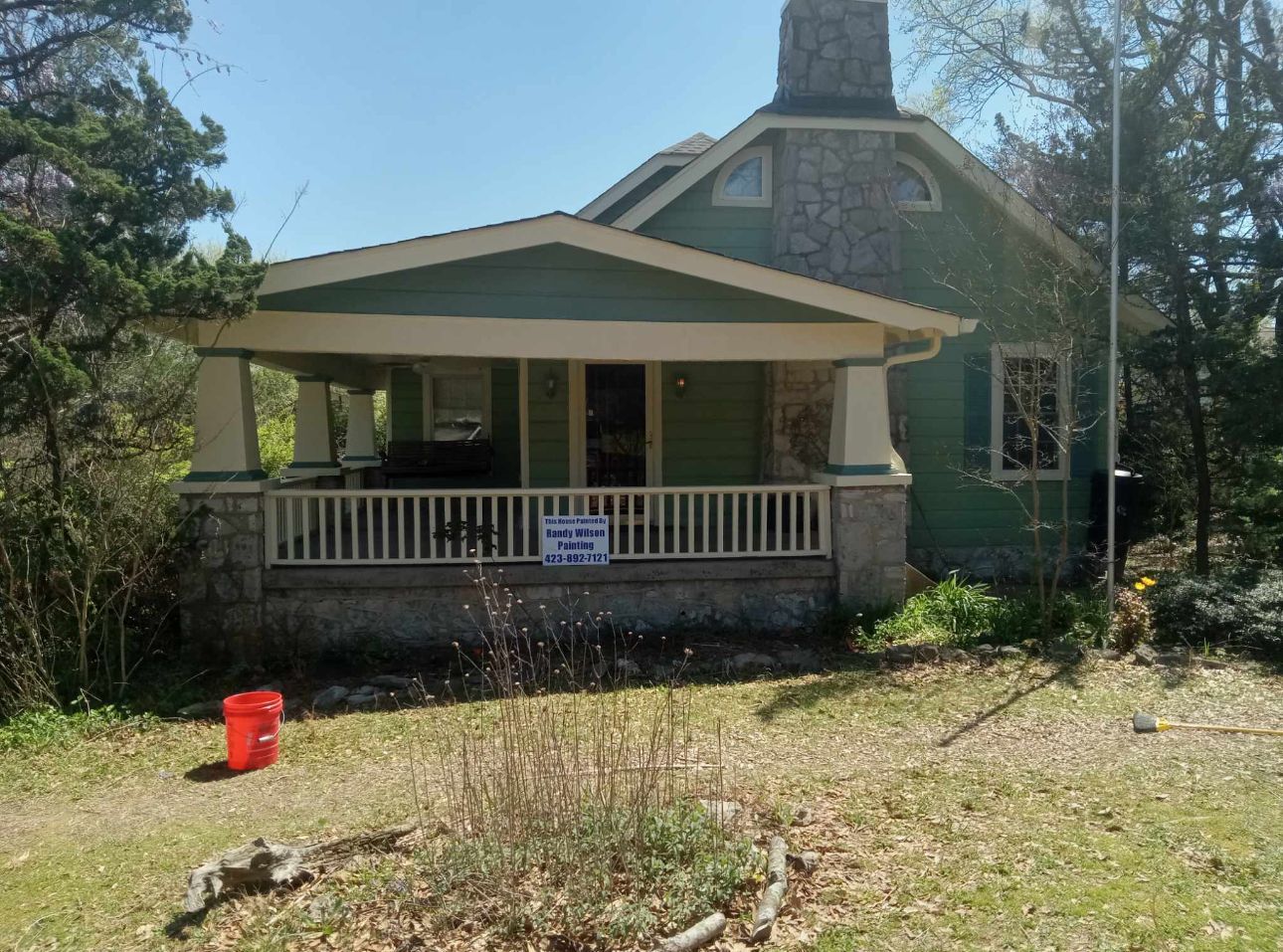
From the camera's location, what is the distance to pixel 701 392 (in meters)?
10.0

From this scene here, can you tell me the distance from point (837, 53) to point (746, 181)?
179cm

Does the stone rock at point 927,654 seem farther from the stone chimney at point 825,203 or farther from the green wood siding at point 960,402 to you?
the green wood siding at point 960,402

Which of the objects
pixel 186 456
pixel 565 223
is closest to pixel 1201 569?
pixel 565 223

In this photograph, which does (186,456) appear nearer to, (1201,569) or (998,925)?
(998,925)

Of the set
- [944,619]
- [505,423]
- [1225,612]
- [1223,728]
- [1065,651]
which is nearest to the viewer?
[1223,728]

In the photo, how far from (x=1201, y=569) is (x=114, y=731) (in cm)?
1027

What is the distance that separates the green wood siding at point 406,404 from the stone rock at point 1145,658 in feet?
28.0

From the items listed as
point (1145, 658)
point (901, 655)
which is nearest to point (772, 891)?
point (901, 655)

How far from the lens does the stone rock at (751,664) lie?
682 cm

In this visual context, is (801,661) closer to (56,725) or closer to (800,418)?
(800,418)

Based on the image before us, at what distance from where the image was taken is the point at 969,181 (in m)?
9.95

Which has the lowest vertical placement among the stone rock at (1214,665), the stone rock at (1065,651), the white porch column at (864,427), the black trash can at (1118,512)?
the stone rock at (1214,665)

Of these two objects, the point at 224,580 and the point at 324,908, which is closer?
the point at 324,908

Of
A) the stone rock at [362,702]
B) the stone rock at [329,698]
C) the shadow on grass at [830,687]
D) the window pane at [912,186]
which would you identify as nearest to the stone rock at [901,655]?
the shadow on grass at [830,687]
